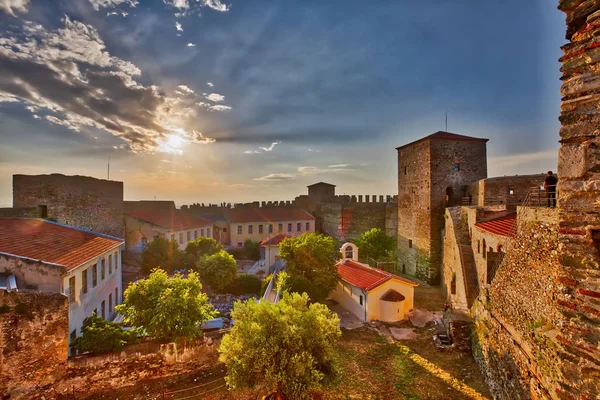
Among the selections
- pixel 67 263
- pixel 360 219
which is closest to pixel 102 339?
pixel 67 263

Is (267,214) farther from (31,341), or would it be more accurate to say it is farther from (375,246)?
(31,341)

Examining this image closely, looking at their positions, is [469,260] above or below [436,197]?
below

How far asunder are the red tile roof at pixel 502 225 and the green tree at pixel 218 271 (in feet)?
45.5

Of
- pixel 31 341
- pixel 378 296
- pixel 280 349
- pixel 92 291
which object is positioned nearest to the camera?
pixel 280 349

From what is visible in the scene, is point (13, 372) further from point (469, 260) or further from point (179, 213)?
point (179, 213)

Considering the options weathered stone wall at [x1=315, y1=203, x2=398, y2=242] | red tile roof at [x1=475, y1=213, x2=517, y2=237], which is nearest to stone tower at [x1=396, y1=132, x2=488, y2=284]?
red tile roof at [x1=475, y1=213, x2=517, y2=237]

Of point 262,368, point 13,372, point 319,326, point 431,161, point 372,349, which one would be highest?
point 431,161

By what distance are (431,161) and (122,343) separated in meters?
19.5

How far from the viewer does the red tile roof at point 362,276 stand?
15148 mm

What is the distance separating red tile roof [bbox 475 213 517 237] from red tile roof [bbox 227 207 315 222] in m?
25.2

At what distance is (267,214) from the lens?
37.1m

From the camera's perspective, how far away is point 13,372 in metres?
8.35

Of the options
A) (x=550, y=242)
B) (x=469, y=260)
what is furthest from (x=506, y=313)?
(x=469, y=260)

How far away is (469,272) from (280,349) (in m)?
10.6
